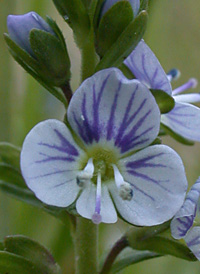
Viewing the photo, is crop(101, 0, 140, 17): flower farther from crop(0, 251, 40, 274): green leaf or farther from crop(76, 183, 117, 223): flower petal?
crop(0, 251, 40, 274): green leaf

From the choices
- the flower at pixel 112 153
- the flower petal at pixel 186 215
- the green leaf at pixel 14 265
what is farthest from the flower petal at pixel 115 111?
the green leaf at pixel 14 265

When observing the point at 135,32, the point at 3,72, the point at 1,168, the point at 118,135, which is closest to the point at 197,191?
the point at 118,135

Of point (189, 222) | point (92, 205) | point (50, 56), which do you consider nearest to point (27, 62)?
point (50, 56)

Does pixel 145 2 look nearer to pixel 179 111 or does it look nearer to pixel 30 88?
pixel 179 111

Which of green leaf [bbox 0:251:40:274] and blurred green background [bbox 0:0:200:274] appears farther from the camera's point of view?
blurred green background [bbox 0:0:200:274]

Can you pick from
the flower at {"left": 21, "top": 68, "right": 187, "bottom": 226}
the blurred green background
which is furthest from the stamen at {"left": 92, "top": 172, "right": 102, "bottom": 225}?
the blurred green background

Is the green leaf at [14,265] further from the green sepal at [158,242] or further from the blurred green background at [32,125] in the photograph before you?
the blurred green background at [32,125]
